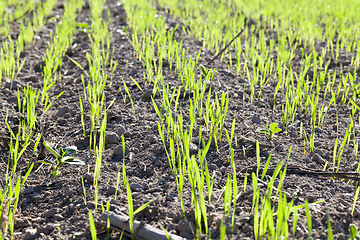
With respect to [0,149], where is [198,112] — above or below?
above

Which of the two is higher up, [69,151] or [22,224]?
[69,151]

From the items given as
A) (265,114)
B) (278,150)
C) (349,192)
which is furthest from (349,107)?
(349,192)

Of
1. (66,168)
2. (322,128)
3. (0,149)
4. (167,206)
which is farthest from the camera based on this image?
(322,128)

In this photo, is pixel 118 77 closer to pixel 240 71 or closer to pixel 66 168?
pixel 240 71

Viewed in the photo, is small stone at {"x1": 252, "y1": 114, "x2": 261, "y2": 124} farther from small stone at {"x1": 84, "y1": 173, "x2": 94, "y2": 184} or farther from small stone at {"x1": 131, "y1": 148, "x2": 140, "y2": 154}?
small stone at {"x1": 84, "y1": 173, "x2": 94, "y2": 184}

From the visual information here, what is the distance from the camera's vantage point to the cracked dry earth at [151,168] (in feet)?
3.73

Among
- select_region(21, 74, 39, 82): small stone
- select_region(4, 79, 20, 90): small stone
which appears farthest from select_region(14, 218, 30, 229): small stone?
select_region(21, 74, 39, 82): small stone

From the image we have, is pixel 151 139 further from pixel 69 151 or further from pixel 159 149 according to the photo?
pixel 69 151

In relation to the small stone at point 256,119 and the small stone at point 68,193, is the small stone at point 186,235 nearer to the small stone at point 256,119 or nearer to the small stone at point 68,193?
the small stone at point 68,193

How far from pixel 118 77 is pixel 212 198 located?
1.55m

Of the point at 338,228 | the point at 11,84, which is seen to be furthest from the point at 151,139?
the point at 11,84

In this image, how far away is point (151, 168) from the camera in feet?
4.85

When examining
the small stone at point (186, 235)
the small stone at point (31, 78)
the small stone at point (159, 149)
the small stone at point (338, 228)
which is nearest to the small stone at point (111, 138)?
the small stone at point (159, 149)

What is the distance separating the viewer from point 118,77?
8.20 feet
